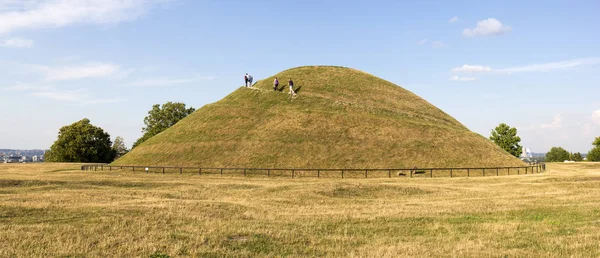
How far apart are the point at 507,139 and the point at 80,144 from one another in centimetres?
10520

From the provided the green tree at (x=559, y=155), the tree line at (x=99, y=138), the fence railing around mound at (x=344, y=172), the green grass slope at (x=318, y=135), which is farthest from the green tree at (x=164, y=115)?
the green tree at (x=559, y=155)

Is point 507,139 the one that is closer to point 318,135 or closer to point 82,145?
point 318,135

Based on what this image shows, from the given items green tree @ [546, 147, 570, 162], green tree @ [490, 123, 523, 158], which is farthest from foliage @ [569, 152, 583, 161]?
green tree @ [490, 123, 523, 158]

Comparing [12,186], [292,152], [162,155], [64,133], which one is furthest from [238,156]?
[64,133]

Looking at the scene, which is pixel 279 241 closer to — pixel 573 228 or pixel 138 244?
pixel 138 244

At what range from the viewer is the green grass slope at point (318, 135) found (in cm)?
6350

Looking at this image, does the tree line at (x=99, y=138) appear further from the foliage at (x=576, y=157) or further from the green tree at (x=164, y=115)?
the foliage at (x=576, y=157)

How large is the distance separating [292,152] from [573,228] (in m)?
48.4

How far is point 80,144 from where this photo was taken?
4028 inches

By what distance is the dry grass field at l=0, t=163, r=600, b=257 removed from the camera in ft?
46.8

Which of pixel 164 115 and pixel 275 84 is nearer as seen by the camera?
pixel 275 84

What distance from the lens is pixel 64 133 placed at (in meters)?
104

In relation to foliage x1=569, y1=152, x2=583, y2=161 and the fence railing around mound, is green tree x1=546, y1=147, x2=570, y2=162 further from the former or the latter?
the fence railing around mound

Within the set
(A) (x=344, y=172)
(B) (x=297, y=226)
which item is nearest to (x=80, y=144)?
(A) (x=344, y=172)
